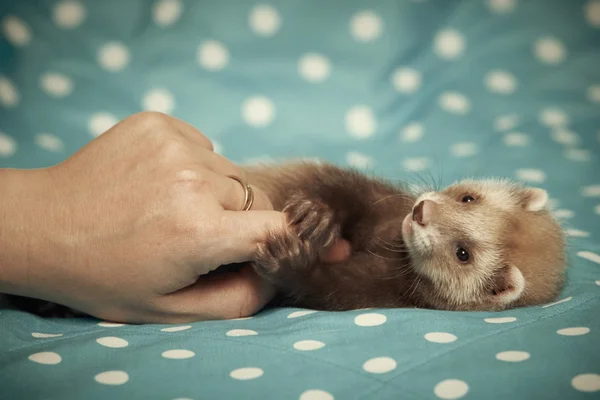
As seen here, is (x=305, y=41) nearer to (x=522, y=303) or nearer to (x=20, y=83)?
(x=20, y=83)

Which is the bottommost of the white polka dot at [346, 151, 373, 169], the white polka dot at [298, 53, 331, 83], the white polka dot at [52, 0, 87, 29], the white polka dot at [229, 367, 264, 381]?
the white polka dot at [229, 367, 264, 381]

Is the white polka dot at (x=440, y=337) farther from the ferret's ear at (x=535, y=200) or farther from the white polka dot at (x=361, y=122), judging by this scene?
the white polka dot at (x=361, y=122)

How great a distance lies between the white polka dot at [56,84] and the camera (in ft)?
7.62

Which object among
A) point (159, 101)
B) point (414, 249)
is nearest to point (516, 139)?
point (414, 249)

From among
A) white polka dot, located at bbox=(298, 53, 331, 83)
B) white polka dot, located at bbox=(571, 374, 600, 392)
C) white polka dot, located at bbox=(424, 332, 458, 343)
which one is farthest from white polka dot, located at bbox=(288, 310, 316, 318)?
white polka dot, located at bbox=(298, 53, 331, 83)

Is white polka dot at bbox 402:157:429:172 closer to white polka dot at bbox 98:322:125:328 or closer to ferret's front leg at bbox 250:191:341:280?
ferret's front leg at bbox 250:191:341:280

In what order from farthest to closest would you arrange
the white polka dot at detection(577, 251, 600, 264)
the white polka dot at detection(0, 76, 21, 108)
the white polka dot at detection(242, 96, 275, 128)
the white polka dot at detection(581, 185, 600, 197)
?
the white polka dot at detection(242, 96, 275, 128) < the white polka dot at detection(0, 76, 21, 108) < the white polka dot at detection(581, 185, 600, 197) < the white polka dot at detection(577, 251, 600, 264)

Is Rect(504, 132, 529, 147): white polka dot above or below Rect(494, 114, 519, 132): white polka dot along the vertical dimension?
below

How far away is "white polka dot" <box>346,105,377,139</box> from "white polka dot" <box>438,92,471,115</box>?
12.5 inches

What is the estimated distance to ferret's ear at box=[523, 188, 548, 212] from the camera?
1.53 metres

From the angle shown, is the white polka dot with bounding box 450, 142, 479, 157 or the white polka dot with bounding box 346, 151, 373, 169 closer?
the white polka dot with bounding box 346, 151, 373, 169

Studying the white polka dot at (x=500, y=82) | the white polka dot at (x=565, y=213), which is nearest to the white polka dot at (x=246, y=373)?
the white polka dot at (x=565, y=213)

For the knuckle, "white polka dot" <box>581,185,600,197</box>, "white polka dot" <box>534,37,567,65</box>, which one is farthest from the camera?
"white polka dot" <box>534,37,567,65</box>

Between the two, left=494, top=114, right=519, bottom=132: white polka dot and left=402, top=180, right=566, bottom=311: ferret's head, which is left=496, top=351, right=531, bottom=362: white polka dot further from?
left=494, top=114, right=519, bottom=132: white polka dot
